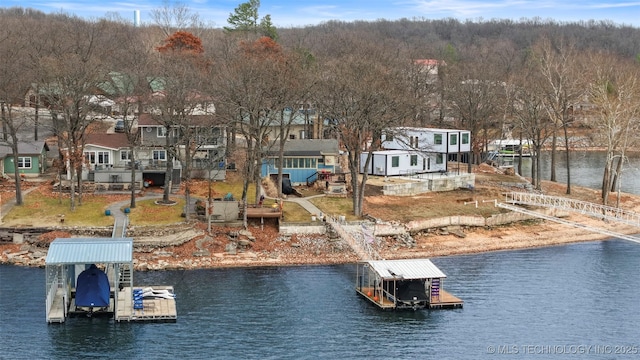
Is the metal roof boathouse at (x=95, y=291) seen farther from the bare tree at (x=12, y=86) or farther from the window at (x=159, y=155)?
the window at (x=159, y=155)

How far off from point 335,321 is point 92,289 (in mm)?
14432

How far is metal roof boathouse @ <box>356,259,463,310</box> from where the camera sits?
51469mm

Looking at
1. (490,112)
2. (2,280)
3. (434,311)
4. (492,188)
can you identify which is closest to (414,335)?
(434,311)

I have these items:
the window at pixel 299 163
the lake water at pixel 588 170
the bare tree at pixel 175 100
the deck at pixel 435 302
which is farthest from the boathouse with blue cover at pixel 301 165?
the lake water at pixel 588 170

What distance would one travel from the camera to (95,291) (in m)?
49.1

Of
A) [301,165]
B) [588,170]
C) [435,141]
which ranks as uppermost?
[435,141]

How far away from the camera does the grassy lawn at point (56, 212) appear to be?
64.0 m

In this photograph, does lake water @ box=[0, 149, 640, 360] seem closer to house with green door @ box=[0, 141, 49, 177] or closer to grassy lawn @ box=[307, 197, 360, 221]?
grassy lawn @ box=[307, 197, 360, 221]

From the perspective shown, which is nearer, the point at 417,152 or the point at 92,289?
the point at 92,289

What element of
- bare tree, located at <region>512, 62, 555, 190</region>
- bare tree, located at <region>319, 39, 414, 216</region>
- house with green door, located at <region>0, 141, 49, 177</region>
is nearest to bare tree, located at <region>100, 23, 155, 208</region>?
house with green door, located at <region>0, 141, 49, 177</region>

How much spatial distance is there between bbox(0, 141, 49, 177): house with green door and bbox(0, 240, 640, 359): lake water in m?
21.5

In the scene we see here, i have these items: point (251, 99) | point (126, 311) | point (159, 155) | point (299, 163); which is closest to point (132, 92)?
point (159, 155)

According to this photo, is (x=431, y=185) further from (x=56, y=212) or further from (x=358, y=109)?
(x=56, y=212)

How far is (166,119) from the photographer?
69.9 meters
